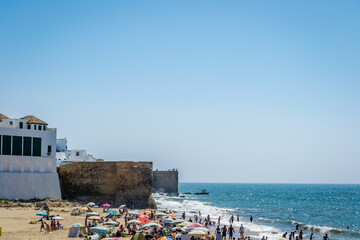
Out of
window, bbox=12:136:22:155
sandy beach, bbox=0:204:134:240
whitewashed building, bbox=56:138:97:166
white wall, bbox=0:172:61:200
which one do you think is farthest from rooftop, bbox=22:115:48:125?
whitewashed building, bbox=56:138:97:166

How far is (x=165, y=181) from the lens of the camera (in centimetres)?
7775

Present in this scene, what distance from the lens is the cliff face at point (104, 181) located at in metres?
42.1

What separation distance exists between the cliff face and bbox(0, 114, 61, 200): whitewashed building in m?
2.29

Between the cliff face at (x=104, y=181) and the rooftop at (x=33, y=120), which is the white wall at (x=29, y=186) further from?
the rooftop at (x=33, y=120)

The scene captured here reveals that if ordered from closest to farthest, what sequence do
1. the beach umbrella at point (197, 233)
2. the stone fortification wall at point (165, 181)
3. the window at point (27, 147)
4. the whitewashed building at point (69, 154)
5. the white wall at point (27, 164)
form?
the beach umbrella at point (197, 233) → the white wall at point (27, 164) → the window at point (27, 147) → the whitewashed building at point (69, 154) → the stone fortification wall at point (165, 181)

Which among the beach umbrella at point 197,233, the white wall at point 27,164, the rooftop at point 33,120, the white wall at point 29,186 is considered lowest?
the beach umbrella at point 197,233

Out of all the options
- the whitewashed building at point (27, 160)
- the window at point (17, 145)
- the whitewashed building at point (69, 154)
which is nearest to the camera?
the whitewashed building at point (27, 160)

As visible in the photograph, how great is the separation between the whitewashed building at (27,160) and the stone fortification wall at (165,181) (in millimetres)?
37777

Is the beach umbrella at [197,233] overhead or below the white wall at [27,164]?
below

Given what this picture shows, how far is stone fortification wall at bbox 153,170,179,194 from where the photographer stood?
253 ft

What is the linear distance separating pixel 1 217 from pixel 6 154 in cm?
846

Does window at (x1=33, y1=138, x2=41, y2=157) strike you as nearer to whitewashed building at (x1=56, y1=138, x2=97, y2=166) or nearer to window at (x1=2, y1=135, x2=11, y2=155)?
window at (x1=2, y1=135, x2=11, y2=155)

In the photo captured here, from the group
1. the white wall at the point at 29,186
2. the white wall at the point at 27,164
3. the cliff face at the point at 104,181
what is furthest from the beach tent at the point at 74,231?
the cliff face at the point at 104,181

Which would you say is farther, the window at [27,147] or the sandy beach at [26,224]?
the window at [27,147]
